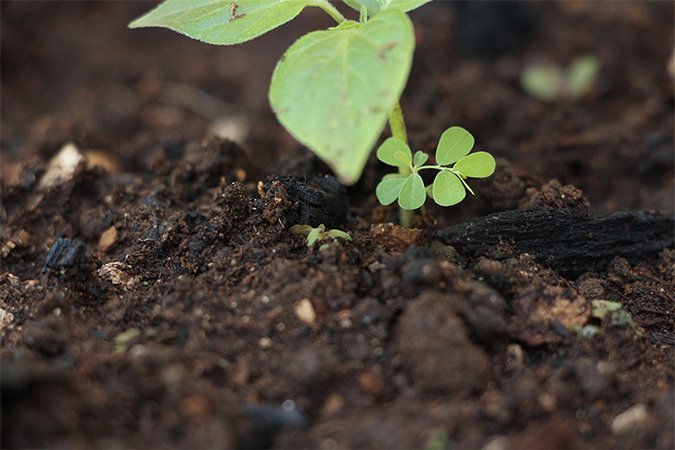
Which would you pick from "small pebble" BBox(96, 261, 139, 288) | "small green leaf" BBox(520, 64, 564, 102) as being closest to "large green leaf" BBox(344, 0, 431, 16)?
"small pebble" BBox(96, 261, 139, 288)

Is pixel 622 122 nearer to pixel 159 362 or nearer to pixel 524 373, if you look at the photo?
pixel 524 373

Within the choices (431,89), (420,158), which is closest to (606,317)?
(420,158)

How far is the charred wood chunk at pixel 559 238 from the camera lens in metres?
1.81

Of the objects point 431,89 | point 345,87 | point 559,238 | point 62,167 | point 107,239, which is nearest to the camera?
point 345,87

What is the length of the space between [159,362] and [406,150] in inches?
31.2

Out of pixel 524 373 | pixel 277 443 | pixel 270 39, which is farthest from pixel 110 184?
pixel 270 39

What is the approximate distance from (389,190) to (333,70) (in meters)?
0.43

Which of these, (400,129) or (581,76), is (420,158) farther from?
(581,76)

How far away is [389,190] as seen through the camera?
1771mm

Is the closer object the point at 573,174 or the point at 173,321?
the point at 173,321

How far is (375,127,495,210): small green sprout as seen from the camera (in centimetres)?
174

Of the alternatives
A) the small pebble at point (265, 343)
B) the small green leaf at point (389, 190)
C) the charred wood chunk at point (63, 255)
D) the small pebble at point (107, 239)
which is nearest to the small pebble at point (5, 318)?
the charred wood chunk at point (63, 255)

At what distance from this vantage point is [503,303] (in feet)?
5.05

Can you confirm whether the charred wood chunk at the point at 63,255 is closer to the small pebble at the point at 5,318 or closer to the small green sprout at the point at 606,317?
the small pebble at the point at 5,318
